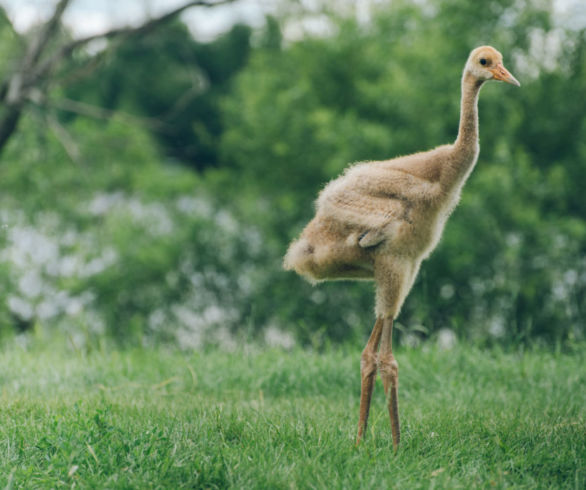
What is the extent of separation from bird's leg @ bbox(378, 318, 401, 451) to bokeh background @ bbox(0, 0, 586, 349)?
6.35 m

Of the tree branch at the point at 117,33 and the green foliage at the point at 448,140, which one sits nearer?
the tree branch at the point at 117,33

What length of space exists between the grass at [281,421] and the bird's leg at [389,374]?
0.15 m

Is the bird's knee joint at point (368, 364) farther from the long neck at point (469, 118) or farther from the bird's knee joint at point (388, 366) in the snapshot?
the long neck at point (469, 118)

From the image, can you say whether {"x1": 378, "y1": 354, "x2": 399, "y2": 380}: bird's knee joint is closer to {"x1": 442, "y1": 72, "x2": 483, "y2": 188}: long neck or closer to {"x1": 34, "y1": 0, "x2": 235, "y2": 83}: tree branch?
{"x1": 442, "y1": 72, "x2": 483, "y2": 188}: long neck

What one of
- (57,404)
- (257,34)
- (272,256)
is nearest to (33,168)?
(272,256)

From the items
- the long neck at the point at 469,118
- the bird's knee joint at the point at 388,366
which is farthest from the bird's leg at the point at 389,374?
the long neck at the point at 469,118

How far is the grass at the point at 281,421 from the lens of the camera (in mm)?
3201

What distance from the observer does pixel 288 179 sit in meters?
15.7

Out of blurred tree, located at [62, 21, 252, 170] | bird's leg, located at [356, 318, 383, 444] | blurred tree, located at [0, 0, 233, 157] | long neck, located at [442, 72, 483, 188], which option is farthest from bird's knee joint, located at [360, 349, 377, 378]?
blurred tree, located at [62, 21, 252, 170]

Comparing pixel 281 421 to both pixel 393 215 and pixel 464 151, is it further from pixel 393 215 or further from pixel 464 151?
pixel 464 151

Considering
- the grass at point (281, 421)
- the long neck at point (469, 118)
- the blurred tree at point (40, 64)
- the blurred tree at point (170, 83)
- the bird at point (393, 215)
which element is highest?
the blurred tree at point (170, 83)

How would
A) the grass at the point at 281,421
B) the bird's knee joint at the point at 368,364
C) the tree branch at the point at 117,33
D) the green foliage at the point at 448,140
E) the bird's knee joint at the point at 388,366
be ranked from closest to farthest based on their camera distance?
the grass at the point at 281,421, the bird's knee joint at the point at 388,366, the bird's knee joint at the point at 368,364, the tree branch at the point at 117,33, the green foliage at the point at 448,140

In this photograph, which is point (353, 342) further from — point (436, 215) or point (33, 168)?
point (33, 168)

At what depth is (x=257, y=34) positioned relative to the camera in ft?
72.8
